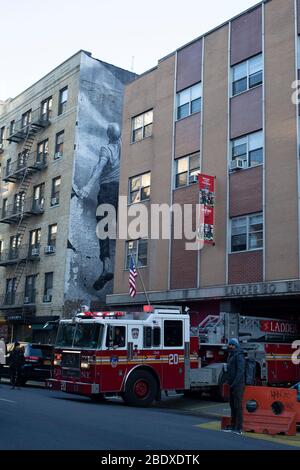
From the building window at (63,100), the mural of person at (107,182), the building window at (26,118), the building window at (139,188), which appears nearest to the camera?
the building window at (139,188)

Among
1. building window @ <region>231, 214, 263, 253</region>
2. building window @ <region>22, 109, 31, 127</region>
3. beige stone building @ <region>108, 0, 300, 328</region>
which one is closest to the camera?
beige stone building @ <region>108, 0, 300, 328</region>

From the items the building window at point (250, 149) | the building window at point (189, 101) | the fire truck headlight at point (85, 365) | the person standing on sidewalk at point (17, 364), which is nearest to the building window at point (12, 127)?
the building window at point (189, 101)

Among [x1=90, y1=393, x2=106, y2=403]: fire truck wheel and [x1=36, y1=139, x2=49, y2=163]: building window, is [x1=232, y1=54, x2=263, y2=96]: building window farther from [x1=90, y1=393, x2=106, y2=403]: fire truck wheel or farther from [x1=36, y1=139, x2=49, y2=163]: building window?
[x1=36, y1=139, x2=49, y2=163]: building window

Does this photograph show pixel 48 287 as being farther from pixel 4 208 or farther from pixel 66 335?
pixel 66 335

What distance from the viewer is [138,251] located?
26891mm

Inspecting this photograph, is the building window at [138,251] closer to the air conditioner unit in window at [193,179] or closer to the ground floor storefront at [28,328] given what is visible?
the air conditioner unit in window at [193,179]

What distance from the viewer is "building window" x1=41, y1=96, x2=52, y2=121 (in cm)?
3853

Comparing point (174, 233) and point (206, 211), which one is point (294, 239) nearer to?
point (206, 211)

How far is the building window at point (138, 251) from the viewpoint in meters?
26.5

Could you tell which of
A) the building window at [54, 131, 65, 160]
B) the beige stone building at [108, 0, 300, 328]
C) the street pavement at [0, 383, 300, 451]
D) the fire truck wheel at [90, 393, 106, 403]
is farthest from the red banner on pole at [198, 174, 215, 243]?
the building window at [54, 131, 65, 160]

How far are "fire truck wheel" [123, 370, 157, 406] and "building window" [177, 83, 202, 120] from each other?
13.0m

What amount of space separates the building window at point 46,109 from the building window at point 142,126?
36.9 ft

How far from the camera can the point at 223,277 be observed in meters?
22.1

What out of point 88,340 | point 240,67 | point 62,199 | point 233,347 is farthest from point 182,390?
point 62,199
